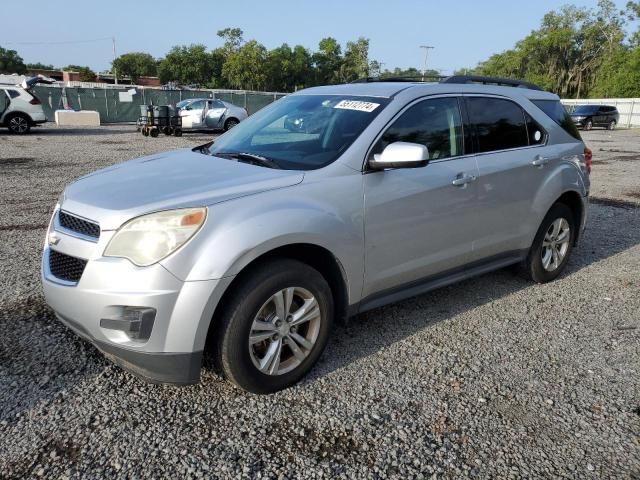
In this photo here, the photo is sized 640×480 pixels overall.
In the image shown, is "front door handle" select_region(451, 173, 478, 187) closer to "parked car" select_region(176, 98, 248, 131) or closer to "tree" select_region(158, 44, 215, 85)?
"parked car" select_region(176, 98, 248, 131)

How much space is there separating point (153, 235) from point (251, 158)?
1.07 meters

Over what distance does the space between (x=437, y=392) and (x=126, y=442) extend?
1725 millimetres

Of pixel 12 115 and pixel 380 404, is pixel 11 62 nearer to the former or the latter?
pixel 12 115

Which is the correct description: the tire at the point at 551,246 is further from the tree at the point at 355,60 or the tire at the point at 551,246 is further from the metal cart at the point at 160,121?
the tree at the point at 355,60

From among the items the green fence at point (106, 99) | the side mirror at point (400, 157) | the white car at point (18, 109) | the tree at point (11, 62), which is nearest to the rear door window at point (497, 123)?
the side mirror at point (400, 157)

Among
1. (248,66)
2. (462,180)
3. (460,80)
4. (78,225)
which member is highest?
(248,66)

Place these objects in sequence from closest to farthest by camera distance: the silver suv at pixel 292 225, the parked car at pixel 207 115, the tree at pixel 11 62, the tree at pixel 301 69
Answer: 1. the silver suv at pixel 292 225
2. the parked car at pixel 207 115
3. the tree at pixel 301 69
4. the tree at pixel 11 62

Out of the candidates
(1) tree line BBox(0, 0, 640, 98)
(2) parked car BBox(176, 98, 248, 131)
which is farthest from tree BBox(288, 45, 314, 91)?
(2) parked car BBox(176, 98, 248, 131)

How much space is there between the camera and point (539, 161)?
440 cm

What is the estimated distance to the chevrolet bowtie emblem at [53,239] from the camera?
2.83 metres

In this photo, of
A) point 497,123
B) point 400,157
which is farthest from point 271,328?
point 497,123

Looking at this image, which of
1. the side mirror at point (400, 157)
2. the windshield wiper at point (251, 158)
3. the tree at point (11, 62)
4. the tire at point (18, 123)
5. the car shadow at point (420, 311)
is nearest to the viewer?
the side mirror at point (400, 157)

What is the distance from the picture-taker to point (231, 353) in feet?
8.84

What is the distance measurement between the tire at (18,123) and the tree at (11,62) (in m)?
90.6
